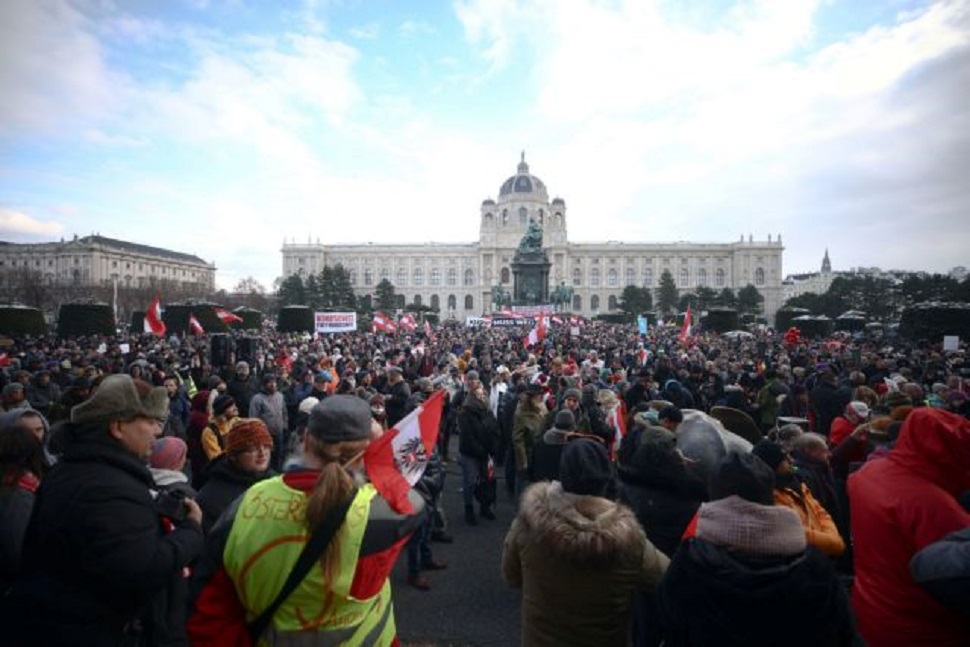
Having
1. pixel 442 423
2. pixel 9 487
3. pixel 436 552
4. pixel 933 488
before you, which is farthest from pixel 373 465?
pixel 442 423

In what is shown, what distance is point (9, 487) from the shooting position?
2479 millimetres

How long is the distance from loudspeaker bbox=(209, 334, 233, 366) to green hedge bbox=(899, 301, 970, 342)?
23.3 meters

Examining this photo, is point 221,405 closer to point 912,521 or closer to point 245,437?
point 245,437

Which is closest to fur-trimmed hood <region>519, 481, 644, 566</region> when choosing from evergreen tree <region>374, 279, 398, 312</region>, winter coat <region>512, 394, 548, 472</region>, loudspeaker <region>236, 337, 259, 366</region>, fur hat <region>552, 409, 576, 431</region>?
fur hat <region>552, 409, 576, 431</region>

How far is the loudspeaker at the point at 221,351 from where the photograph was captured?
41.1 feet

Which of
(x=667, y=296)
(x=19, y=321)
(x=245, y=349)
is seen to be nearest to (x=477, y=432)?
(x=245, y=349)

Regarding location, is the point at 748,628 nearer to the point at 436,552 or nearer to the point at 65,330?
the point at 436,552

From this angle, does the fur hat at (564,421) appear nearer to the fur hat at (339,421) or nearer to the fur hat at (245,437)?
the fur hat at (245,437)

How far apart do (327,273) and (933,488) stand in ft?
181

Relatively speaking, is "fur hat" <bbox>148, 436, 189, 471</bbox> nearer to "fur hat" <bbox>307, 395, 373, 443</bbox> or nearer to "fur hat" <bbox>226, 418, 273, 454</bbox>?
"fur hat" <bbox>226, 418, 273, 454</bbox>

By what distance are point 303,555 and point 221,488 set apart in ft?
4.79

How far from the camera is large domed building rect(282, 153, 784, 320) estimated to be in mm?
90750

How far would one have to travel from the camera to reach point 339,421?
6.40 feet

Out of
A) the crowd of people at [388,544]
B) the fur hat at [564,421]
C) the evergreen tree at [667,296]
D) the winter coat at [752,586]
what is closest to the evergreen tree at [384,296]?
the evergreen tree at [667,296]
